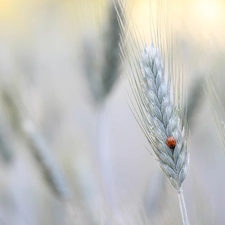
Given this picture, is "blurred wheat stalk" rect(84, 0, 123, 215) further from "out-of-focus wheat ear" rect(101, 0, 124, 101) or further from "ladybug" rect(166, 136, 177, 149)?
"ladybug" rect(166, 136, 177, 149)

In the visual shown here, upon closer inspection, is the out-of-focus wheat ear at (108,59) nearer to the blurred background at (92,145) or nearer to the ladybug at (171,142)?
the blurred background at (92,145)

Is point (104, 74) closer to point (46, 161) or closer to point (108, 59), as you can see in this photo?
point (108, 59)

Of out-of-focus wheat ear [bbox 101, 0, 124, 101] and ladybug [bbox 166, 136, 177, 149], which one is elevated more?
out-of-focus wheat ear [bbox 101, 0, 124, 101]

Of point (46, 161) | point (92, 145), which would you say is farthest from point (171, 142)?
point (92, 145)

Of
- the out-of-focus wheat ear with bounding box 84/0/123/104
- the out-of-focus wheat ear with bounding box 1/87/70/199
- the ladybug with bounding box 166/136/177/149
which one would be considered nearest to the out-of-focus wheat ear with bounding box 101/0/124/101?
the out-of-focus wheat ear with bounding box 84/0/123/104

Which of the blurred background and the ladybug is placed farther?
the blurred background

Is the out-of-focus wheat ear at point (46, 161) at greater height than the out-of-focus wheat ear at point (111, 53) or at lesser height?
lesser

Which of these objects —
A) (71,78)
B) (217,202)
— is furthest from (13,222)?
(71,78)

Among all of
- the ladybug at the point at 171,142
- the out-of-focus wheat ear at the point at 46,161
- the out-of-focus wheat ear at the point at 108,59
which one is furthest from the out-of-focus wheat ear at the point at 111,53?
the ladybug at the point at 171,142
